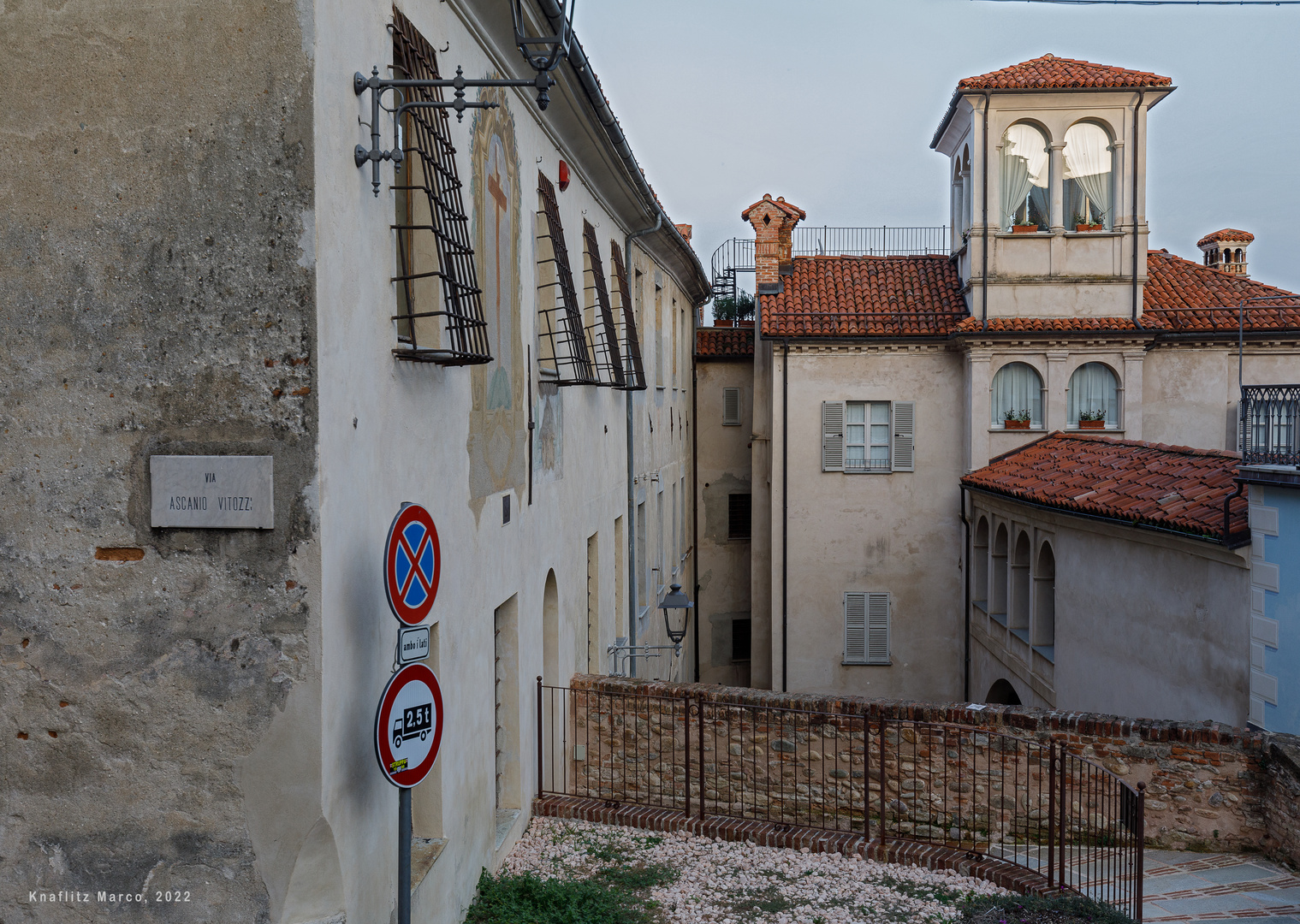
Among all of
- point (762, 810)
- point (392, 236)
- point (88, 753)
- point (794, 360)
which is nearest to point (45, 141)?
point (392, 236)

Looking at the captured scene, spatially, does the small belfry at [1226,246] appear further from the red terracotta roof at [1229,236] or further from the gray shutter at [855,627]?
the gray shutter at [855,627]

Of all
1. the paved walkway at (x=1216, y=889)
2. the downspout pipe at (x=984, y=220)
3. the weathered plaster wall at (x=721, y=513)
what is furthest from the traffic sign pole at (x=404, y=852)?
the weathered plaster wall at (x=721, y=513)

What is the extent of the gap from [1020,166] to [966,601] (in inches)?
364

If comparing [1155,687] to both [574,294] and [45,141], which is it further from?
[45,141]

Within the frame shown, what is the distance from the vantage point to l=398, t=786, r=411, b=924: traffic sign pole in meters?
4.37

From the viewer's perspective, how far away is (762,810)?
33.1 feet

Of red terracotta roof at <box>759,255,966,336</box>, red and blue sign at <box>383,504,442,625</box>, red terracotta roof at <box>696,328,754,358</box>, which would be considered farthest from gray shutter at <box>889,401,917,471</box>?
red and blue sign at <box>383,504,442,625</box>

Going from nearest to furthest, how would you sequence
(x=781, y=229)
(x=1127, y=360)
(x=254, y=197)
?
(x=254, y=197) → (x=1127, y=360) → (x=781, y=229)

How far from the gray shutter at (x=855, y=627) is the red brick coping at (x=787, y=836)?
13246 mm

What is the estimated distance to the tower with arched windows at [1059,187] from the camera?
69.6 feet

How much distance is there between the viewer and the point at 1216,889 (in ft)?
27.6

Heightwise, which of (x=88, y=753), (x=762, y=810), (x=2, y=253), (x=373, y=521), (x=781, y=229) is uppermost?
(x=781, y=229)

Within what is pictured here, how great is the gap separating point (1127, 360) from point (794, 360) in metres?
6.77

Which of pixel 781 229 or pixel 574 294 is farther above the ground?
pixel 781 229
